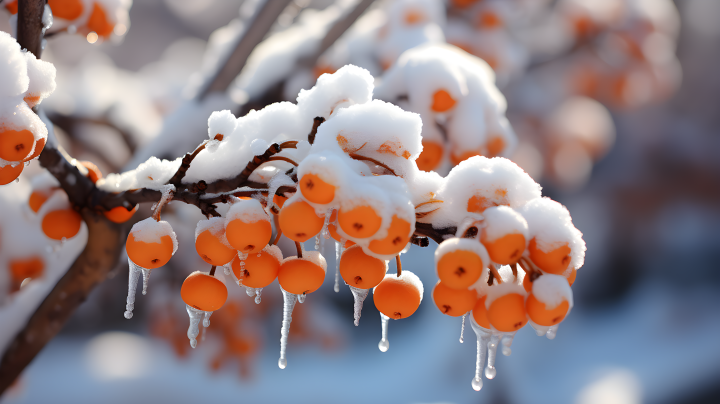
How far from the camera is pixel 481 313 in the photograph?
0.75 metres

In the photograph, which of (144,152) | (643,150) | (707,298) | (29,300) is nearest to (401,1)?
(144,152)

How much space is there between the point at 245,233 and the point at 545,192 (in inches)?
247

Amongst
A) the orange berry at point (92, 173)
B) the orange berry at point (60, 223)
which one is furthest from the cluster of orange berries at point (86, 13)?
the orange berry at point (60, 223)

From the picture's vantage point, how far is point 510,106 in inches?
153

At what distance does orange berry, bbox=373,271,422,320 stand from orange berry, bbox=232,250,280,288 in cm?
21

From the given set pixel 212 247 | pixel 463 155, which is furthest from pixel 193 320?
pixel 463 155

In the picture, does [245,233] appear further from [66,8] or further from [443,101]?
[443,101]

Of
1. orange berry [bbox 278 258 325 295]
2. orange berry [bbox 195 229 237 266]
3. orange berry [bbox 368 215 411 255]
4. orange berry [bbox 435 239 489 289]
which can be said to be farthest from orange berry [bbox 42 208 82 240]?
orange berry [bbox 435 239 489 289]

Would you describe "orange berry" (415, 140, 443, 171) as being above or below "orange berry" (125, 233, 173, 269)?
below

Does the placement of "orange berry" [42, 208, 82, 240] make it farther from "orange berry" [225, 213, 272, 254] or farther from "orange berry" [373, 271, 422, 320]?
"orange berry" [373, 271, 422, 320]

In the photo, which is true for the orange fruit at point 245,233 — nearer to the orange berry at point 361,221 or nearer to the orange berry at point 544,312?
the orange berry at point 361,221

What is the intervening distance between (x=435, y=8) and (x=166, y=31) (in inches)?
242

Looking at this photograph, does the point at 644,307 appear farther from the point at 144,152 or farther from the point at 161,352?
the point at 144,152

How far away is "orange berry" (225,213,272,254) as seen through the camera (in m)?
0.74
